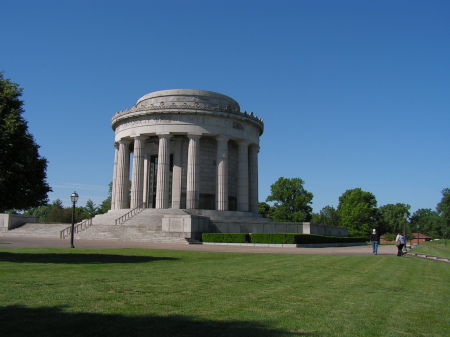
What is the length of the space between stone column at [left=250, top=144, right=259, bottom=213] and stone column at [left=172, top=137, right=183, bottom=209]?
10078 millimetres

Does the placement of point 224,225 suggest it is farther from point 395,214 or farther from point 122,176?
point 395,214

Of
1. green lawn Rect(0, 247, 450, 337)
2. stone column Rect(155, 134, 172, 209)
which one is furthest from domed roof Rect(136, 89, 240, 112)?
green lawn Rect(0, 247, 450, 337)

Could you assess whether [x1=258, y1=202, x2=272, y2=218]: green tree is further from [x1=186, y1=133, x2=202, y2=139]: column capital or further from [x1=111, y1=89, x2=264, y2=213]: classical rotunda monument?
[x1=186, y1=133, x2=202, y2=139]: column capital

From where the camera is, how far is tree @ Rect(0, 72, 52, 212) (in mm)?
17500

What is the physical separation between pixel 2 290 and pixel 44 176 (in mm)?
11192

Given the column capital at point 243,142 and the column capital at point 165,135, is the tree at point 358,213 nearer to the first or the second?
the column capital at point 243,142

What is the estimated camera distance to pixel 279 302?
872 cm

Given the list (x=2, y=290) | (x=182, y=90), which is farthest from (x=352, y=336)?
(x=182, y=90)

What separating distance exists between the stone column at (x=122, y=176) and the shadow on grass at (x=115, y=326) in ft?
156

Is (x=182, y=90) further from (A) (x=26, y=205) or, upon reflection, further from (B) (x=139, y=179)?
(A) (x=26, y=205)

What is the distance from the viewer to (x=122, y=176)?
5553 centimetres

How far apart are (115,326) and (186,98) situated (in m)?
49.1

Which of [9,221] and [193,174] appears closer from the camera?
[193,174]

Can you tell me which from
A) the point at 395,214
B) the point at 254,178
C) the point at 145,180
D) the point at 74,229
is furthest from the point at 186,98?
the point at 395,214
